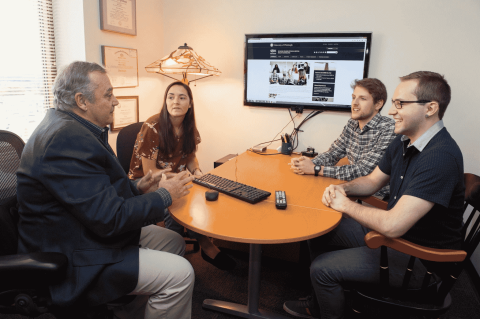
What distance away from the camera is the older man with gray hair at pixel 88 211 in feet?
3.65

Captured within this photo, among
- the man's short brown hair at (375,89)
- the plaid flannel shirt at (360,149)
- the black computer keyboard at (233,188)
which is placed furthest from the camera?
the man's short brown hair at (375,89)

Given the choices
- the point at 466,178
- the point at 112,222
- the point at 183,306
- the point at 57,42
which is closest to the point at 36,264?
the point at 112,222

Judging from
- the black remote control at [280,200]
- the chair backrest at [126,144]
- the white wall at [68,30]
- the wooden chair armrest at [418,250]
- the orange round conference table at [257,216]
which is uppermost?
the white wall at [68,30]

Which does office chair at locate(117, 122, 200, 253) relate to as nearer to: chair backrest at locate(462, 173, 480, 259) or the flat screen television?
the flat screen television

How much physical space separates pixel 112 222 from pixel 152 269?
27cm

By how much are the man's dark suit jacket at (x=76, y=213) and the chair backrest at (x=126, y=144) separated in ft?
3.51

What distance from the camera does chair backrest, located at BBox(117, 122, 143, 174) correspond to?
2.31 m

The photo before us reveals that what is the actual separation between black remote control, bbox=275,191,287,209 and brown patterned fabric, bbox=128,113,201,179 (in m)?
1.03

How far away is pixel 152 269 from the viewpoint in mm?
1255

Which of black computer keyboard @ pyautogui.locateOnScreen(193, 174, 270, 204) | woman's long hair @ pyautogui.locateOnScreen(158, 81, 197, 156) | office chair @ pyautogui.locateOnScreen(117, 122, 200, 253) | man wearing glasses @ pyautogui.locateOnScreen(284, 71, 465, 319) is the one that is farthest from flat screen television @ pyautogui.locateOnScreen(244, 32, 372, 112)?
black computer keyboard @ pyautogui.locateOnScreen(193, 174, 270, 204)

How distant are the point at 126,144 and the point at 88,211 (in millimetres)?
1304

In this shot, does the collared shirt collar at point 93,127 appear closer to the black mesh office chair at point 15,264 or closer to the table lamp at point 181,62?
the black mesh office chair at point 15,264

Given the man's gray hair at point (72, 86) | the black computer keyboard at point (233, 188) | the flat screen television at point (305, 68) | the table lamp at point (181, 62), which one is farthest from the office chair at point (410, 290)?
the table lamp at point (181, 62)

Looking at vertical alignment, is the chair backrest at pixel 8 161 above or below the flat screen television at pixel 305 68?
below
